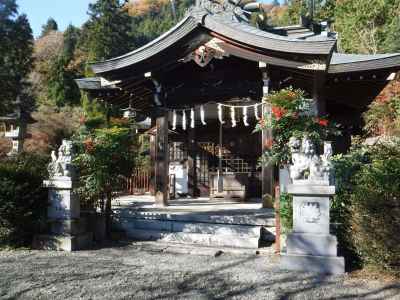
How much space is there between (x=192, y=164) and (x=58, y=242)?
6.90 metres

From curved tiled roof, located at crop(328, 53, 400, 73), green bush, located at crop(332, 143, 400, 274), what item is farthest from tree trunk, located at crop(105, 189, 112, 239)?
curved tiled roof, located at crop(328, 53, 400, 73)

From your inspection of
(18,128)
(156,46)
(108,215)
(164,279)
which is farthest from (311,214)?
(18,128)

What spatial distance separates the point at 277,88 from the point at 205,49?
1989 mm

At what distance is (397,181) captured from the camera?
5.21 m

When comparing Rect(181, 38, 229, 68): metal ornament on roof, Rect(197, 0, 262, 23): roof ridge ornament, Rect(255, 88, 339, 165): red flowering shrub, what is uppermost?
Rect(197, 0, 262, 23): roof ridge ornament

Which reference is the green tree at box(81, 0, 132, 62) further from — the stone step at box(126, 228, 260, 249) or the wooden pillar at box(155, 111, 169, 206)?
the stone step at box(126, 228, 260, 249)

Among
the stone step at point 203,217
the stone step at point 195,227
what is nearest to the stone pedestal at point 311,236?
the stone step at point 195,227

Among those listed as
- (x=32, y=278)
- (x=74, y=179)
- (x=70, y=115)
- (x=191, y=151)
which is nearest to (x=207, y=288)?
(x=32, y=278)

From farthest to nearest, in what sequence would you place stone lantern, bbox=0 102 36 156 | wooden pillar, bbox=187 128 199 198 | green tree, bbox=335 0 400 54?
green tree, bbox=335 0 400 54, stone lantern, bbox=0 102 36 156, wooden pillar, bbox=187 128 199 198

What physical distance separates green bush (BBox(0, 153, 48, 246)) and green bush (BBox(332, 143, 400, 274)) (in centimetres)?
525

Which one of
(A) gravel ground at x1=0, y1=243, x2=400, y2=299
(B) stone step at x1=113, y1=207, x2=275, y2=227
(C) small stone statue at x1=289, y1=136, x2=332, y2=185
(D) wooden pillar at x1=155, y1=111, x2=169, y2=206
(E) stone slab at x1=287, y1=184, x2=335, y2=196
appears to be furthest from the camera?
(D) wooden pillar at x1=155, y1=111, x2=169, y2=206

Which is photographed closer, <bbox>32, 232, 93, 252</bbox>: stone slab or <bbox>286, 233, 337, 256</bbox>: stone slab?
<bbox>286, 233, 337, 256</bbox>: stone slab

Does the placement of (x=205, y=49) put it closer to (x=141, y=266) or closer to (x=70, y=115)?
(x=141, y=266)

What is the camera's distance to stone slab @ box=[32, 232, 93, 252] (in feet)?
21.8
